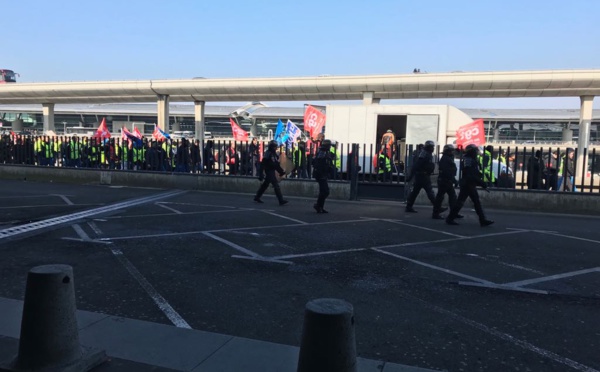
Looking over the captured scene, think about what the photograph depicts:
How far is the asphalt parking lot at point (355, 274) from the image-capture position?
421 cm

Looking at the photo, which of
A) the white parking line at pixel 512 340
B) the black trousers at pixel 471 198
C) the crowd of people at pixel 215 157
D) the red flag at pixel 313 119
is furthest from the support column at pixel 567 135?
the white parking line at pixel 512 340

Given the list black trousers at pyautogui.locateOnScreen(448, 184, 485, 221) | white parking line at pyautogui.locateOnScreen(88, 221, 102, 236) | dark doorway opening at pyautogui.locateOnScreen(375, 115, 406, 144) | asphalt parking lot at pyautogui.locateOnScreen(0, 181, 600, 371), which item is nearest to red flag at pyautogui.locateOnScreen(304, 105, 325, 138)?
dark doorway opening at pyautogui.locateOnScreen(375, 115, 406, 144)

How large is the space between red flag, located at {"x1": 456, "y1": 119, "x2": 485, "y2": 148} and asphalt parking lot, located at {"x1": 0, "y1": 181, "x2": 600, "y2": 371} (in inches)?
229

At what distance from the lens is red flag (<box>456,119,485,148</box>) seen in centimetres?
1633

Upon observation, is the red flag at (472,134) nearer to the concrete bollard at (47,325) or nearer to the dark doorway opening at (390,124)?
the dark doorway opening at (390,124)

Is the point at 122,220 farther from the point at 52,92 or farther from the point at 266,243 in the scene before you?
the point at 52,92

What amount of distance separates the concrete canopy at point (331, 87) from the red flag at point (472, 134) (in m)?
14.3

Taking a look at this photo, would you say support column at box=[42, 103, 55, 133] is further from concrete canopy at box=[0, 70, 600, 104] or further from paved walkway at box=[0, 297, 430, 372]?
paved walkway at box=[0, 297, 430, 372]

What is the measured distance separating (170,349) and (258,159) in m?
11.8

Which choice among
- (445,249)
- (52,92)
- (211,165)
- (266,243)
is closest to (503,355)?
(445,249)

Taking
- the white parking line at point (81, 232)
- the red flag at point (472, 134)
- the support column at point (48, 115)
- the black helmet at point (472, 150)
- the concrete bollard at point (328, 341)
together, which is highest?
the support column at point (48, 115)

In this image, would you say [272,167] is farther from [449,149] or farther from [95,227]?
[95,227]

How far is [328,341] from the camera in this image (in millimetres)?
2771

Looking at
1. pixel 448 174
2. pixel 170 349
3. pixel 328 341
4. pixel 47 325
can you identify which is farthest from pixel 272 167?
pixel 328 341
